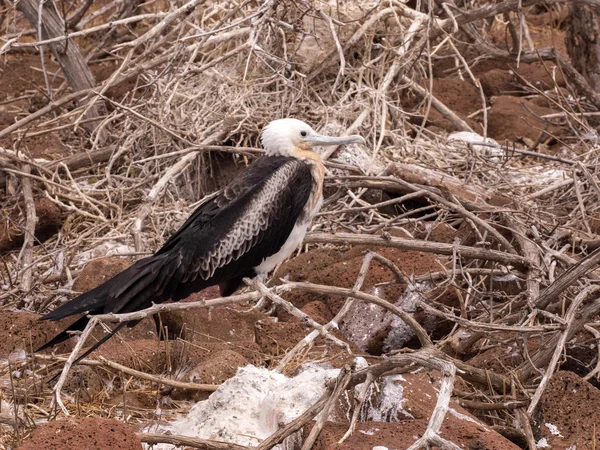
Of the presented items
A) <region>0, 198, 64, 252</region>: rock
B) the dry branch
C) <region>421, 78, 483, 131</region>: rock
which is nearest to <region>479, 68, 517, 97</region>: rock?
<region>421, 78, 483, 131</region>: rock

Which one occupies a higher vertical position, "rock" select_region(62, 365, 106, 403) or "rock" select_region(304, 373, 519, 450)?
"rock" select_region(304, 373, 519, 450)

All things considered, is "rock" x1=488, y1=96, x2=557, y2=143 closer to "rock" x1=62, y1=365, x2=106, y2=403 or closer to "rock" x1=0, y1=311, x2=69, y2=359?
"rock" x1=0, y1=311, x2=69, y2=359

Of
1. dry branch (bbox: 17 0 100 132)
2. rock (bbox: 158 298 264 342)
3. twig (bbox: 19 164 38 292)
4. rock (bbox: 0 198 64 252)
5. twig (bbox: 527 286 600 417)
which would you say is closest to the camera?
twig (bbox: 527 286 600 417)

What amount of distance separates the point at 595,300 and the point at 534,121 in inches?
110

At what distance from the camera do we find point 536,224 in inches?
156

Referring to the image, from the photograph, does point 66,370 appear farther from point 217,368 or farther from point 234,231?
point 234,231

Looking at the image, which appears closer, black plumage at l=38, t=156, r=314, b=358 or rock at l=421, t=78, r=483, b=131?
black plumage at l=38, t=156, r=314, b=358

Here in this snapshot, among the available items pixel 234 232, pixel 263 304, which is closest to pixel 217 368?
pixel 234 232

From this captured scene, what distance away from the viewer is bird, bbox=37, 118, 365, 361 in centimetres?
348

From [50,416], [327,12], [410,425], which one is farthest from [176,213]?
[410,425]

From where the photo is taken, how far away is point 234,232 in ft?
11.9

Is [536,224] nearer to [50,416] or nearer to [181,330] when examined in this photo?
[181,330]

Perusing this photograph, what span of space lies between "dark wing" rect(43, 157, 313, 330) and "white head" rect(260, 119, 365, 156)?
81 millimetres

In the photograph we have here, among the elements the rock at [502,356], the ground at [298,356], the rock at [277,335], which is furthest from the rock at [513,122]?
the rock at [277,335]
